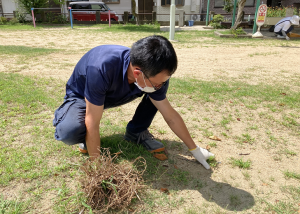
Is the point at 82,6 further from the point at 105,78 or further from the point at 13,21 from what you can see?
the point at 105,78

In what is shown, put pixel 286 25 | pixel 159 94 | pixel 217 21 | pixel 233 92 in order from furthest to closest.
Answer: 1. pixel 217 21
2. pixel 286 25
3. pixel 233 92
4. pixel 159 94

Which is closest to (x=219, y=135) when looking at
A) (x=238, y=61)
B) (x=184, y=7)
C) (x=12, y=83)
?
(x=12, y=83)

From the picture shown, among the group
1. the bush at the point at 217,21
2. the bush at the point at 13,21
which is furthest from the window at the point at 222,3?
the bush at the point at 13,21

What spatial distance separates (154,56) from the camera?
169cm

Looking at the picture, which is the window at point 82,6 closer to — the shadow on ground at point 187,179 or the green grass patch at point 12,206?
the shadow on ground at point 187,179

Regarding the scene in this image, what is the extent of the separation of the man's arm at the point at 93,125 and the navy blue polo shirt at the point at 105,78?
0.05 meters

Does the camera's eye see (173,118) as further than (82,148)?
No

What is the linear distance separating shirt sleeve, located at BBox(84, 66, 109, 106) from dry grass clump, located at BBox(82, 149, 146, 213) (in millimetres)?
468

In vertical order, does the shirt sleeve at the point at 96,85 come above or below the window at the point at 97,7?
below

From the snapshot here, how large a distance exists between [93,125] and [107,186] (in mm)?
478

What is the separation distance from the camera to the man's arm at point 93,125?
1923 mm

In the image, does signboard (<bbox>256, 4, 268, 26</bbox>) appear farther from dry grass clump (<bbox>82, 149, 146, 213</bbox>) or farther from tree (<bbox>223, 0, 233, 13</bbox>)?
dry grass clump (<bbox>82, 149, 146, 213</bbox>)

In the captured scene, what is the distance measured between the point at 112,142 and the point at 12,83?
8.66ft

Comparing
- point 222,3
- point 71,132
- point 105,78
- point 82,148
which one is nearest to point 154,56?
point 105,78
